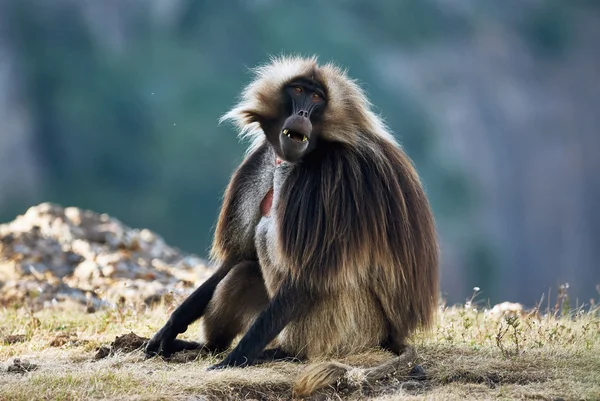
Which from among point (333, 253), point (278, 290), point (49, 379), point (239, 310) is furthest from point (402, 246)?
point (49, 379)

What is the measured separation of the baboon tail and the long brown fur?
0.39 ft

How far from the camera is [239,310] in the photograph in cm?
530

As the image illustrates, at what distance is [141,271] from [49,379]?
4804 mm

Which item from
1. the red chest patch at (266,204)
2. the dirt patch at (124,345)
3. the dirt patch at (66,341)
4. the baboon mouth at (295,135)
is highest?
the baboon mouth at (295,135)

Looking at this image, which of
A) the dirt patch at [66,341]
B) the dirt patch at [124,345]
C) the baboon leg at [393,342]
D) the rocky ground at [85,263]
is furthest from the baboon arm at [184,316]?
the rocky ground at [85,263]

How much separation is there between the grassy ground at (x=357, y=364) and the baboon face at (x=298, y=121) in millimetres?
1244

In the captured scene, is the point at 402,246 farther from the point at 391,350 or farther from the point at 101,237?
the point at 101,237

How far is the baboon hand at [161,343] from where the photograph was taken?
17.0ft

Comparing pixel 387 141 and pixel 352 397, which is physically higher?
pixel 387 141

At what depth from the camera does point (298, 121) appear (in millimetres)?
4703

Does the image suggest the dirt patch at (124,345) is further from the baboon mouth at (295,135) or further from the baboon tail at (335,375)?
the baboon mouth at (295,135)

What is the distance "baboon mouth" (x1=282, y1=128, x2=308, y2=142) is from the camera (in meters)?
4.71

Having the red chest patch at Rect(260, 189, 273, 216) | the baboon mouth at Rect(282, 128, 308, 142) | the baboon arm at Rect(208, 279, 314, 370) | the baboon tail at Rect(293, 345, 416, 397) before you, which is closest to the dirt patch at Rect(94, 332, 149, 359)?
the baboon arm at Rect(208, 279, 314, 370)

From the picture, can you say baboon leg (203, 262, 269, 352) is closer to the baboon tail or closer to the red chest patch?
the red chest patch
